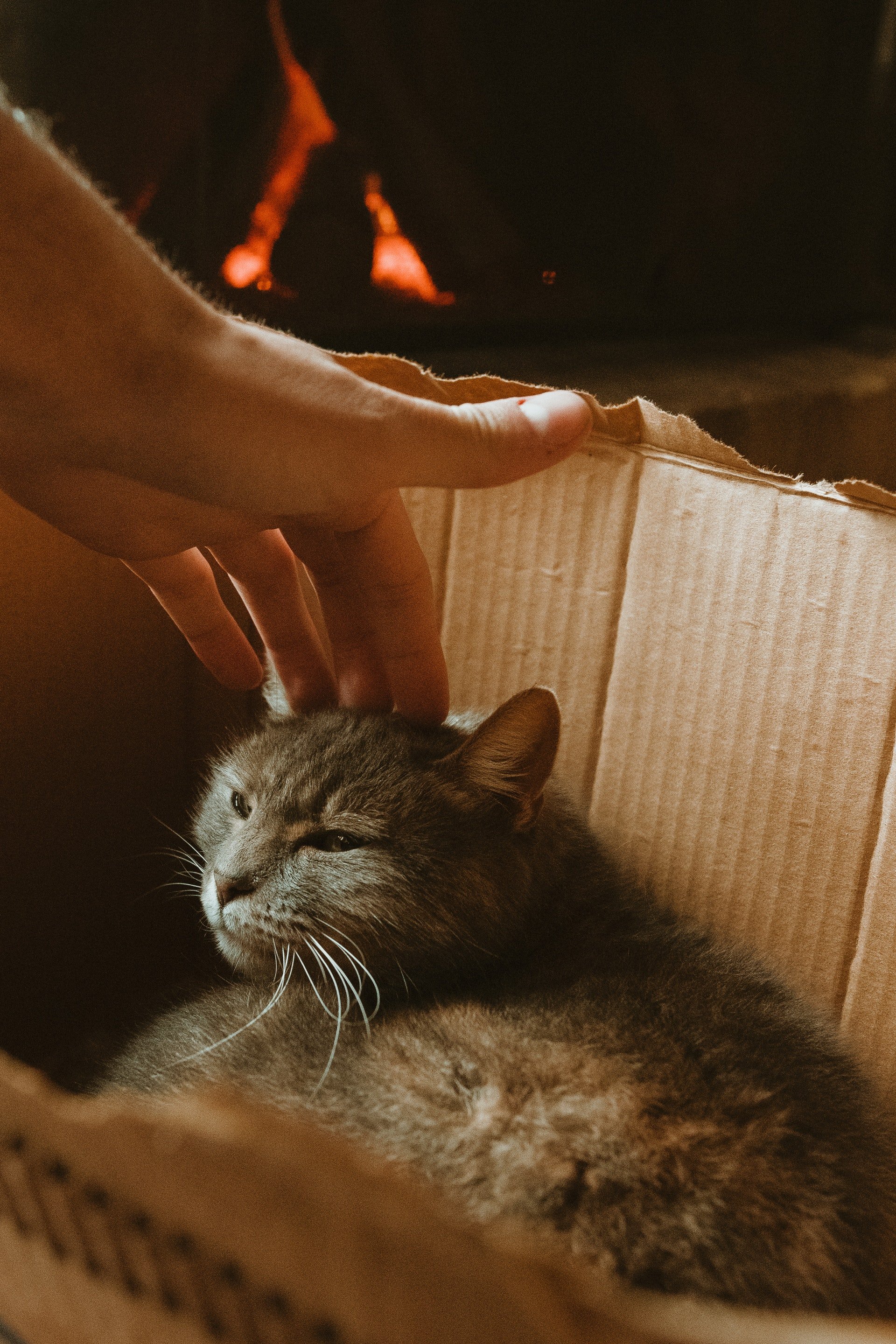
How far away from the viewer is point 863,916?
3.45 feet

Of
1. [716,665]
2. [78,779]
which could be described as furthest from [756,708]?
[78,779]

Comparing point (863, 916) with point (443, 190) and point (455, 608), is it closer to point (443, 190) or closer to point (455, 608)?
point (455, 608)

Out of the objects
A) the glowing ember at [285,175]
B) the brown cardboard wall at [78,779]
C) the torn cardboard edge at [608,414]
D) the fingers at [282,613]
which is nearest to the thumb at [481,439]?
the torn cardboard edge at [608,414]

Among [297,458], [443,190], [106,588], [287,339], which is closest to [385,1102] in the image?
[297,458]

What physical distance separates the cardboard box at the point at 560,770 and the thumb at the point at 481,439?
222 millimetres

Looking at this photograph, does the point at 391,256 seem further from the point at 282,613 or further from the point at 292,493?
the point at 292,493

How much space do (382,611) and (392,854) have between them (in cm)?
26

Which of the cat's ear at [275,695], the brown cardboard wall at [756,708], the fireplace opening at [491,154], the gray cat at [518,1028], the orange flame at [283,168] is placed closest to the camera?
the gray cat at [518,1028]

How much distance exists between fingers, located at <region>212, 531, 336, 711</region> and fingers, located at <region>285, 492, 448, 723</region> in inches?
1.0

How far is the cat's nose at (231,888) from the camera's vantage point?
99 centimetres

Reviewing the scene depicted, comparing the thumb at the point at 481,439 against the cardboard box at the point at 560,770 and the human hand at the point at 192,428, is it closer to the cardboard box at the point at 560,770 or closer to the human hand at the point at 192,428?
the human hand at the point at 192,428

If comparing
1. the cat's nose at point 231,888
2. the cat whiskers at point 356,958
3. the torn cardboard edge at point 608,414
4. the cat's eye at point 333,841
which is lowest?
the cat whiskers at point 356,958

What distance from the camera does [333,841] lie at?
1010 mm

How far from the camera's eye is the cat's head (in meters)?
0.95
